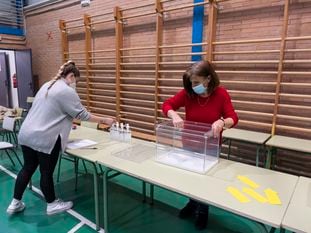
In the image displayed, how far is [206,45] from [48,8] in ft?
14.4

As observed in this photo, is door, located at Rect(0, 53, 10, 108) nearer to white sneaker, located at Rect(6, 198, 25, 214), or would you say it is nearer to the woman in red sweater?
white sneaker, located at Rect(6, 198, 25, 214)

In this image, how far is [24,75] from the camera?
6605 mm

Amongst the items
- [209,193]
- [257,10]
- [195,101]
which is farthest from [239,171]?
[257,10]

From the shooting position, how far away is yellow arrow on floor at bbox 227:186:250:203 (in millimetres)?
1290

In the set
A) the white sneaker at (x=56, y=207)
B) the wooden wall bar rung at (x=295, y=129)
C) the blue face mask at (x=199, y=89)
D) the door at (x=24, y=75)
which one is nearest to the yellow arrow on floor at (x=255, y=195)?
the blue face mask at (x=199, y=89)

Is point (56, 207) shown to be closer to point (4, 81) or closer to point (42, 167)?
point (42, 167)

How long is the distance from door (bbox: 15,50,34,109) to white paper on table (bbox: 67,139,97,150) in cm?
487

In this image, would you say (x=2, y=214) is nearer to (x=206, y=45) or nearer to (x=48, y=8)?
(x=206, y=45)

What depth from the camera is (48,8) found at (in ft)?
19.5

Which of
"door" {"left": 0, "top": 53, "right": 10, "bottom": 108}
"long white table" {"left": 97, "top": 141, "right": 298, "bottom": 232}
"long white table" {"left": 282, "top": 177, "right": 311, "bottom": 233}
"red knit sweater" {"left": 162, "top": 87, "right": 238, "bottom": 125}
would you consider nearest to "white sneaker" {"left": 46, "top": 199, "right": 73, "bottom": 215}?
"long white table" {"left": 97, "top": 141, "right": 298, "bottom": 232}

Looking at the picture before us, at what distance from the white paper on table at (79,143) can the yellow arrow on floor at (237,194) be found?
1382 mm

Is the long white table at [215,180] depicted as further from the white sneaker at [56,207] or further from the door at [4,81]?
the door at [4,81]

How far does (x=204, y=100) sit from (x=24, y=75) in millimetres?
6190

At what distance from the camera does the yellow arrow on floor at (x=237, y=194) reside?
1290mm
